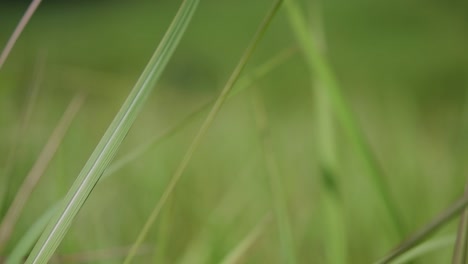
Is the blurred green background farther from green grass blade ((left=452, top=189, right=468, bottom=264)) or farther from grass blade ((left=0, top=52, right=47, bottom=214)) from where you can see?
green grass blade ((left=452, top=189, right=468, bottom=264))

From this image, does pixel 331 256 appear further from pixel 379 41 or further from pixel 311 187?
pixel 379 41

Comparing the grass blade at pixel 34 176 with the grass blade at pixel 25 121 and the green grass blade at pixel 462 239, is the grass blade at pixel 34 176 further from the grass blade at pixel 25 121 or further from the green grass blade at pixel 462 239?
the green grass blade at pixel 462 239

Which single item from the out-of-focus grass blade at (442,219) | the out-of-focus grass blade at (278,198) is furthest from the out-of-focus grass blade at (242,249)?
the out-of-focus grass blade at (442,219)

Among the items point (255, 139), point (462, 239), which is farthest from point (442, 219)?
point (255, 139)

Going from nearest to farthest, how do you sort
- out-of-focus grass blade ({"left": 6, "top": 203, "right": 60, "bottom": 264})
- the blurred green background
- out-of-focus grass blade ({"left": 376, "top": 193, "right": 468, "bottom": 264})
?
out-of-focus grass blade ({"left": 376, "top": 193, "right": 468, "bottom": 264}) → out-of-focus grass blade ({"left": 6, "top": 203, "right": 60, "bottom": 264}) → the blurred green background


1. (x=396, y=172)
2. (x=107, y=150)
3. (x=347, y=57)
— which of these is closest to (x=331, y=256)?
(x=107, y=150)

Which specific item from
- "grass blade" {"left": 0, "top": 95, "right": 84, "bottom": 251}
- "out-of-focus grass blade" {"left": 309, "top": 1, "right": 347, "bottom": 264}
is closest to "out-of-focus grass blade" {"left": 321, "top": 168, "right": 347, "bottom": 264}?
"out-of-focus grass blade" {"left": 309, "top": 1, "right": 347, "bottom": 264}
